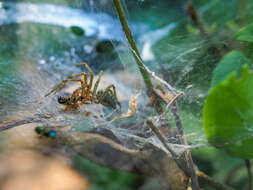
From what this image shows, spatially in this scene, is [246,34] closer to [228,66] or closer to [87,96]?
[228,66]

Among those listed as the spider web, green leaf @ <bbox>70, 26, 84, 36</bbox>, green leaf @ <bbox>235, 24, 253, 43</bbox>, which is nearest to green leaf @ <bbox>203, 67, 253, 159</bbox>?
the spider web

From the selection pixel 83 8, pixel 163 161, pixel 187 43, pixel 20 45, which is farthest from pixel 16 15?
pixel 163 161

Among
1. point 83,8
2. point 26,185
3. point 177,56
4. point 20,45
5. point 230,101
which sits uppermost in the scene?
point 83,8

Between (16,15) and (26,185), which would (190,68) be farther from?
(26,185)

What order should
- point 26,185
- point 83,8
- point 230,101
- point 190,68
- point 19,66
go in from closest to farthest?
point 230,101 < point 190,68 < point 19,66 < point 83,8 < point 26,185

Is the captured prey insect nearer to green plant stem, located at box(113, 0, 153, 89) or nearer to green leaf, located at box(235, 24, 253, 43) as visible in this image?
green plant stem, located at box(113, 0, 153, 89)

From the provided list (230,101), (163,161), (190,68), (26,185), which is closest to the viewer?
(230,101)
